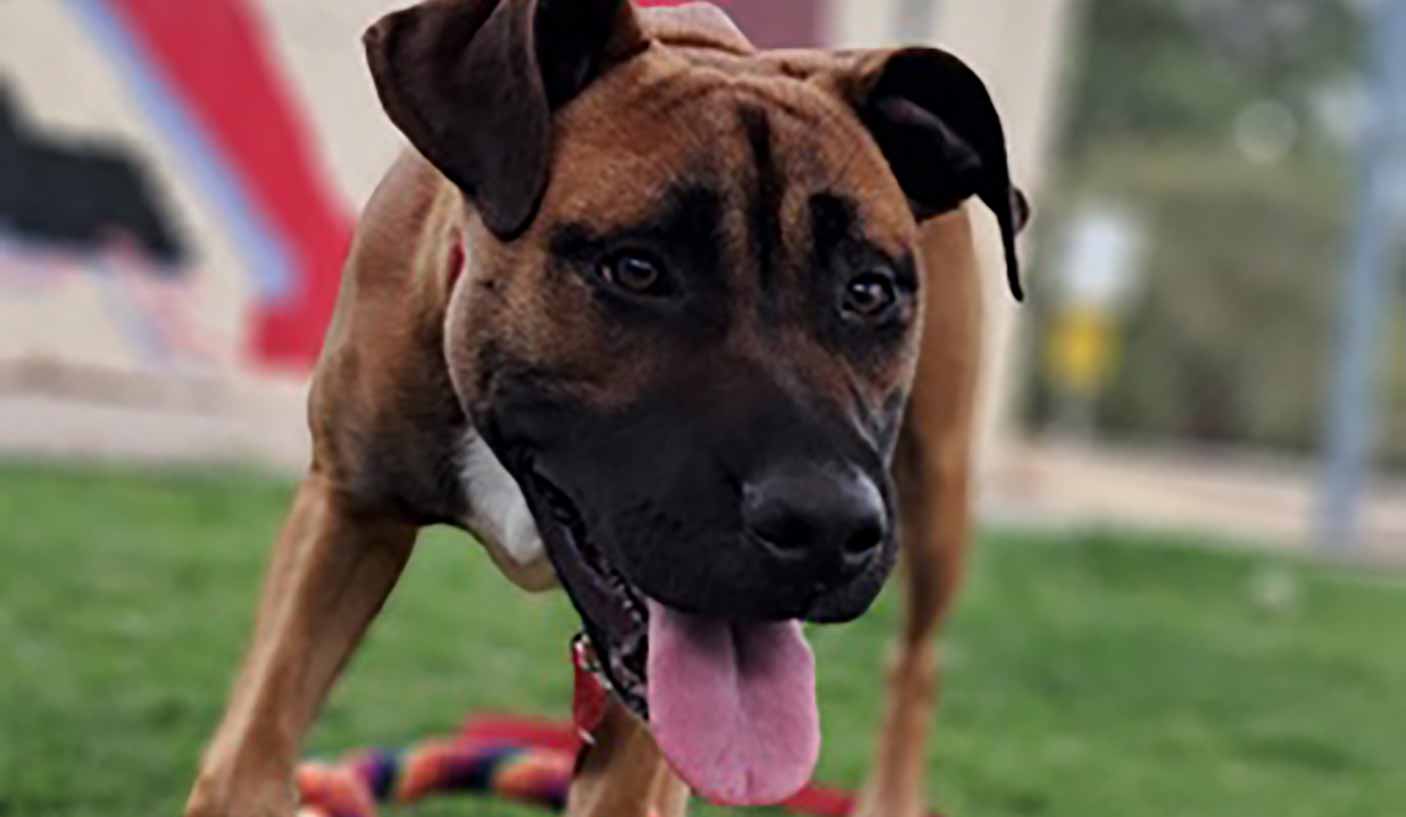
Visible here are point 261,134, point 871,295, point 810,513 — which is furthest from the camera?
point 261,134

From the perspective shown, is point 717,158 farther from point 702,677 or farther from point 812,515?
point 702,677

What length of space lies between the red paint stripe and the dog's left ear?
8750mm

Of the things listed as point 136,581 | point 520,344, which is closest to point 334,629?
point 520,344

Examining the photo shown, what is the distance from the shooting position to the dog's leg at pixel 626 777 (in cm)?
355

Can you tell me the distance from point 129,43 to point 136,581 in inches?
201

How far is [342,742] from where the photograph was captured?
5.57 metres

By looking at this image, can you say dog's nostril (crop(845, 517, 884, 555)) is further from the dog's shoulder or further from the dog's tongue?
the dog's shoulder

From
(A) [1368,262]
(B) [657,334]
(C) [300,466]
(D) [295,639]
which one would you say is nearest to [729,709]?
(B) [657,334]

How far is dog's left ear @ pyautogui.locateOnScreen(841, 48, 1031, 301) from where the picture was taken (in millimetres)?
3369

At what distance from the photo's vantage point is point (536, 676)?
6590 millimetres

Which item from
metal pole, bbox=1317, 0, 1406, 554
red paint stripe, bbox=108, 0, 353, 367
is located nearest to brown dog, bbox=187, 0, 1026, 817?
red paint stripe, bbox=108, 0, 353, 367

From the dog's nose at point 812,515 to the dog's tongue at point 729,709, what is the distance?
0.23m

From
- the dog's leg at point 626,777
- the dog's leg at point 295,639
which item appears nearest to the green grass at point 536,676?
the dog's leg at point 295,639

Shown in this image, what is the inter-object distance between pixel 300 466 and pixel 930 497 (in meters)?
7.16
